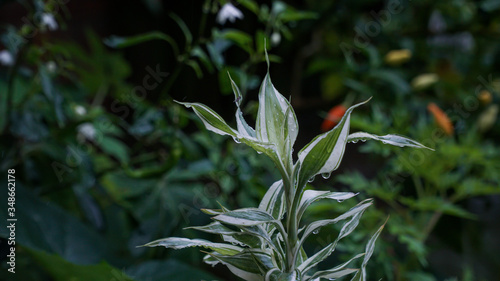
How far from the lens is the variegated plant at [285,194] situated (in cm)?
32

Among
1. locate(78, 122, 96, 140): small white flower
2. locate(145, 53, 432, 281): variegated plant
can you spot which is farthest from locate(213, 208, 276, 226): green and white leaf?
locate(78, 122, 96, 140): small white flower

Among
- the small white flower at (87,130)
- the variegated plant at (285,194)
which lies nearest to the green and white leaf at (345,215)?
the variegated plant at (285,194)

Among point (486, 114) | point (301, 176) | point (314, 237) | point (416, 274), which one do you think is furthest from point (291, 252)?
point (486, 114)

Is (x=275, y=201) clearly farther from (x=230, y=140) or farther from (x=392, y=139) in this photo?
(x=230, y=140)

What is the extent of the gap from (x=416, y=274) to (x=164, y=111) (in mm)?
559

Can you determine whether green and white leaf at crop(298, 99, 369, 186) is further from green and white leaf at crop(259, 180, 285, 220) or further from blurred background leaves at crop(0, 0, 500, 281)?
blurred background leaves at crop(0, 0, 500, 281)

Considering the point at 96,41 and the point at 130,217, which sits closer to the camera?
the point at 130,217

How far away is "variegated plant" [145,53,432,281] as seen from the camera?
0.32m

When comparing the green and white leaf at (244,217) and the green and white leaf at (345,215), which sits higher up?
the green and white leaf at (244,217)

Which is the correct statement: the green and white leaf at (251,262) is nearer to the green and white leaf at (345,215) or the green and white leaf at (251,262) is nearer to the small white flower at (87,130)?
the green and white leaf at (345,215)

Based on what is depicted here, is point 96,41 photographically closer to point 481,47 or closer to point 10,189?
point 10,189

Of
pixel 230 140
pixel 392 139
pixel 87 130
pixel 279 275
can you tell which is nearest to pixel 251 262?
pixel 279 275

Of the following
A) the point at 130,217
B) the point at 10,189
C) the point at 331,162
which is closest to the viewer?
the point at 331,162

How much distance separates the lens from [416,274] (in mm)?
822
